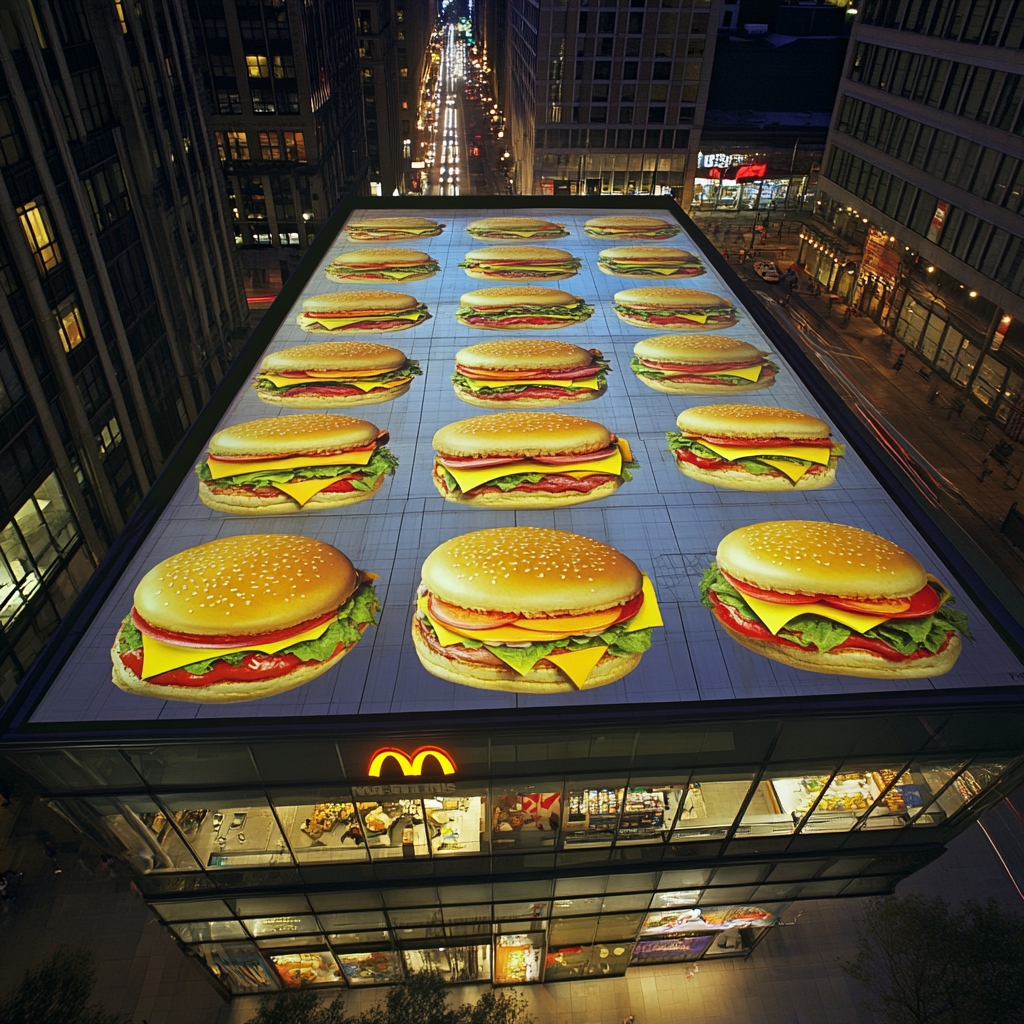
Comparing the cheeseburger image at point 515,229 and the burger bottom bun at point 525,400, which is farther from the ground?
the cheeseburger image at point 515,229

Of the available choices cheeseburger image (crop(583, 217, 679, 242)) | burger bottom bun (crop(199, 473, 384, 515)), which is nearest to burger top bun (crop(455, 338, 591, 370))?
burger bottom bun (crop(199, 473, 384, 515))

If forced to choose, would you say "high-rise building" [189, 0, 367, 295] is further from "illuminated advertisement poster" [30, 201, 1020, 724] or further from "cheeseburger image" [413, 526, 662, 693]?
"cheeseburger image" [413, 526, 662, 693]

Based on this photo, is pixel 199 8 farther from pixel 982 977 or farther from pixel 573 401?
pixel 982 977

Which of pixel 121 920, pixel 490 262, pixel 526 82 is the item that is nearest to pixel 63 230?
pixel 490 262

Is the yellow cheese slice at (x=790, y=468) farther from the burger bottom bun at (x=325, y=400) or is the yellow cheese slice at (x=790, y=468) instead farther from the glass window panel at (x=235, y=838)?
the glass window panel at (x=235, y=838)

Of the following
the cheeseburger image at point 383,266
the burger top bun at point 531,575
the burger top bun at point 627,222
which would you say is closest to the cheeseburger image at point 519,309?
the cheeseburger image at point 383,266
